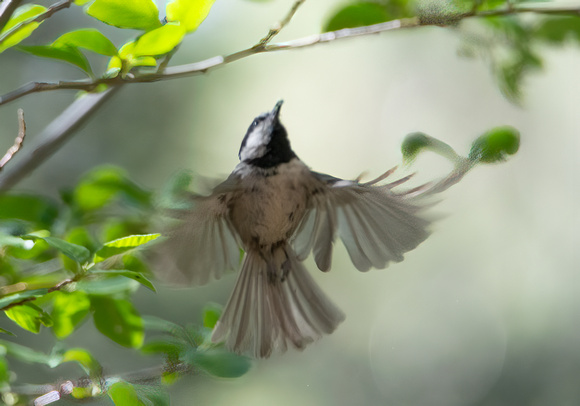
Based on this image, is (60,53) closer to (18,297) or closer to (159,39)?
(159,39)

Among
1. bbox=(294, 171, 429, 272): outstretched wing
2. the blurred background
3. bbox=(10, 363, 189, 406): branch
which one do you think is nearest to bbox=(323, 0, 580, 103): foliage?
bbox=(294, 171, 429, 272): outstretched wing

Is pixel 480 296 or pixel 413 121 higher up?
pixel 413 121

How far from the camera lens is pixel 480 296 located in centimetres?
346

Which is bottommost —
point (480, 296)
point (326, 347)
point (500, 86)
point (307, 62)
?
point (326, 347)

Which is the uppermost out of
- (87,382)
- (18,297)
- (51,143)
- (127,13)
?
(127,13)

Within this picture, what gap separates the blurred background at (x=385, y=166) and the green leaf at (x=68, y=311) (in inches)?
78.0

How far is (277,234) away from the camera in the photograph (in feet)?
2.56

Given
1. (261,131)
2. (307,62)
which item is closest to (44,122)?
(307,62)

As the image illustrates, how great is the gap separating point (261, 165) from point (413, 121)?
2.50m

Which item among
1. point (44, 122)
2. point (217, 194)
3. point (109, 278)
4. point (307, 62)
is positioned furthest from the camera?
point (307, 62)

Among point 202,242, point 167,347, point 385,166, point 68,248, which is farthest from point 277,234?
point 385,166

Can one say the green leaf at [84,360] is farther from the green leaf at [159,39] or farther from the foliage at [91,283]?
the green leaf at [159,39]

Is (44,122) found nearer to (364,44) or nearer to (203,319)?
(364,44)

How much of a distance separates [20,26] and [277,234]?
15.0 inches
